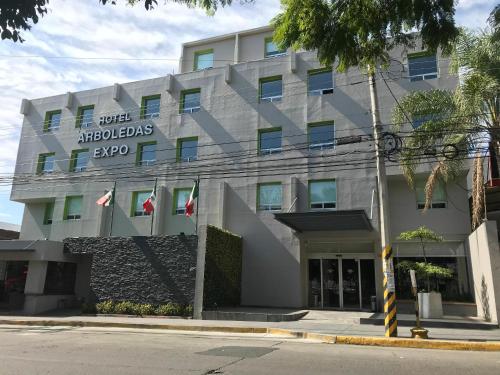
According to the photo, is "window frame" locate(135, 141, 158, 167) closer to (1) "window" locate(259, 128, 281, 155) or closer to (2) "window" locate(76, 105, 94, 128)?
(2) "window" locate(76, 105, 94, 128)

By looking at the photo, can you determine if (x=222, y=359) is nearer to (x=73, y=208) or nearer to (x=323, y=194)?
(x=323, y=194)

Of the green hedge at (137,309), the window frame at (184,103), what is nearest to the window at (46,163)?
the window frame at (184,103)

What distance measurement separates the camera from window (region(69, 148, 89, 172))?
2992cm

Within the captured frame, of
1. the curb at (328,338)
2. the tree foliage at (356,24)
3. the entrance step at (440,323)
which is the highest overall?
the tree foliage at (356,24)

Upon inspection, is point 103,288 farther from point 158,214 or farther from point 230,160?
point 230,160

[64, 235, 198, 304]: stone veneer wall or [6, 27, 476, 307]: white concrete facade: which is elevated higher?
[6, 27, 476, 307]: white concrete facade

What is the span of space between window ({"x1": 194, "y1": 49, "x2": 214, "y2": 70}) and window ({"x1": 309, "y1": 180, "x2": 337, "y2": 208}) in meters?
12.7

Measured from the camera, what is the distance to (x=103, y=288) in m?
22.5

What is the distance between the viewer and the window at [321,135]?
2445 centimetres

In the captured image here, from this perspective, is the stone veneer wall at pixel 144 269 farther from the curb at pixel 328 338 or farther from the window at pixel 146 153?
the window at pixel 146 153

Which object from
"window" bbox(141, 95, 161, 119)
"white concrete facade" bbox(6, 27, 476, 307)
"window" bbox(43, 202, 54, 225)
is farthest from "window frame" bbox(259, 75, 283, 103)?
"window" bbox(43, 202, 54, 225)

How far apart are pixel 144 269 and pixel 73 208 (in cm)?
989

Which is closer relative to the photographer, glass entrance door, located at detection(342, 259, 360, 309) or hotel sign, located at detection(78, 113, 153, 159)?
glass entrance door, located at detection(342, 259, 360, 309)

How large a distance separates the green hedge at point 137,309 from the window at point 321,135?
1067 centimetres
